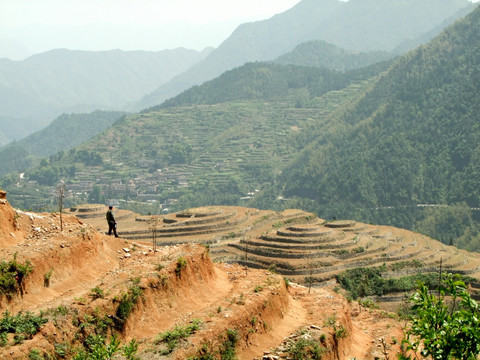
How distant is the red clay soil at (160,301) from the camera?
17047 mm

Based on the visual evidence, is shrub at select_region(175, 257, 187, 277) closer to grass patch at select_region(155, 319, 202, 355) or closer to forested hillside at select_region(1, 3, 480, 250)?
→ grass patch at select_region(155, 319, 202, 355)

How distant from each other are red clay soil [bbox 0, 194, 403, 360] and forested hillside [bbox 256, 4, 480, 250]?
79770 mm

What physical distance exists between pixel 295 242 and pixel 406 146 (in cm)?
7258

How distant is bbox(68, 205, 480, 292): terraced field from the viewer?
55000 millimetres

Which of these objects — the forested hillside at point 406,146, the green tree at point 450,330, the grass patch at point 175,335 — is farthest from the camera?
the forested hillside at point 406,146

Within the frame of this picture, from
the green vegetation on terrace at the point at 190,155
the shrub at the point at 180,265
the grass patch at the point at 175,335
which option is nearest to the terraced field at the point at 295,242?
the shrub at the point at 180,265

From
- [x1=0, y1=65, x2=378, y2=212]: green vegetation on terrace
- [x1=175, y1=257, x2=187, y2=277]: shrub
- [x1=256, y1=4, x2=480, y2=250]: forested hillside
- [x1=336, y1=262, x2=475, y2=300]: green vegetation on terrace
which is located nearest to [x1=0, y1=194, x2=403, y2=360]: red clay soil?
[x1=175, y1=257, x2=187, y2=277]: shrub

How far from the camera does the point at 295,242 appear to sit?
5822 cm

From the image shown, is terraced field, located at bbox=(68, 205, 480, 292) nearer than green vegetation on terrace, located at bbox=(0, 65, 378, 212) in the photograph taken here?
Yes

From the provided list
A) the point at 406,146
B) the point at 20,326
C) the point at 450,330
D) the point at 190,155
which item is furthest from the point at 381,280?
the point at 190,155

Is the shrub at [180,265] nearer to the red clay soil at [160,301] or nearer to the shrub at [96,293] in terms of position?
the red clay soil at [160,301]

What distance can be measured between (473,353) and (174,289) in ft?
31.3

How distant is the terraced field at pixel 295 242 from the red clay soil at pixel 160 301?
2750 centimetres

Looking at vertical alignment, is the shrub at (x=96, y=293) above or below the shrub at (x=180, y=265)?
above
